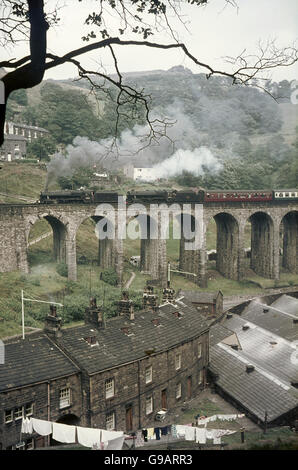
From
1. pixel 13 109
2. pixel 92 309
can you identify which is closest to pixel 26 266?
pixel 92 309

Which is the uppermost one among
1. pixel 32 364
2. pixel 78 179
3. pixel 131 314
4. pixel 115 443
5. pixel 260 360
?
pixel 78 179

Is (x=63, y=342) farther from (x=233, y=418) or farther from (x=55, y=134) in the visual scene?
(x=55, y=134)

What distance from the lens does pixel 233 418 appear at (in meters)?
14.6

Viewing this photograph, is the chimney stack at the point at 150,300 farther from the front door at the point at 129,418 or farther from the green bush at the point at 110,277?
the green bush at the point at 110,277

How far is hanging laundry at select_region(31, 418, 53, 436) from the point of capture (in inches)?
436

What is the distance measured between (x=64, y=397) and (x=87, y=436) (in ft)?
11.1

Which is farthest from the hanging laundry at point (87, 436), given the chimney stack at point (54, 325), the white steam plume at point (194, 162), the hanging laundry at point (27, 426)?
the white steam plume at point (194, 162)

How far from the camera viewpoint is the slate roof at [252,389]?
14859 mm

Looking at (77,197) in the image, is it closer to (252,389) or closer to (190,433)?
(252,389)

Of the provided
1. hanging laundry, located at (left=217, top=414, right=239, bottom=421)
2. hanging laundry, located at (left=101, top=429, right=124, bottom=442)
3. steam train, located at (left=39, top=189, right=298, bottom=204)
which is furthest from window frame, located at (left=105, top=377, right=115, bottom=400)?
steam train, located at (left=39, top=189, right=298, bottom=204)

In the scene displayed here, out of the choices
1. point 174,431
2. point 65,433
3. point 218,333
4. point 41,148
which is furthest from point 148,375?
point 41,148

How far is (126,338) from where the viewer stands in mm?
15195

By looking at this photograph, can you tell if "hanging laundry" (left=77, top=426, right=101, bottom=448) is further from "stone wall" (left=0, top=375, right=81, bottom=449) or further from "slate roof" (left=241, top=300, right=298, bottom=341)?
"slate roof" (left=241, top=300, right=298, bottom=341)

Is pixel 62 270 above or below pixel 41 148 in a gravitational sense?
below
